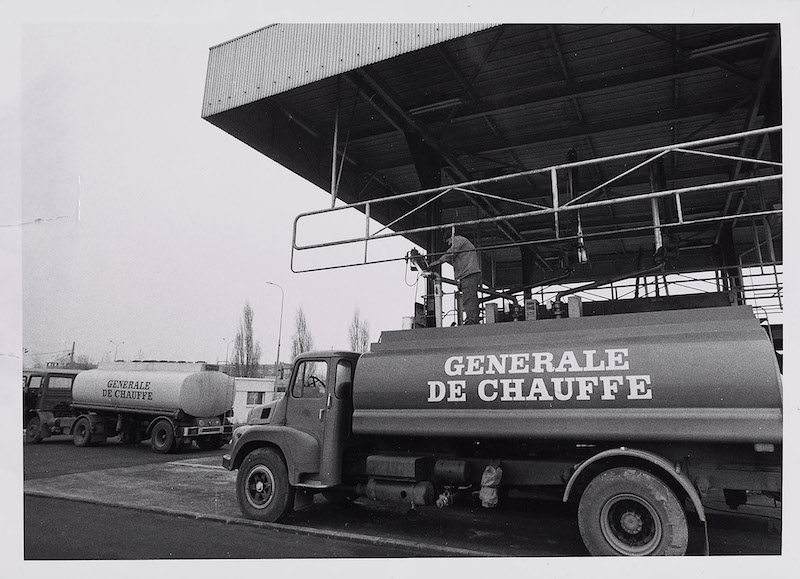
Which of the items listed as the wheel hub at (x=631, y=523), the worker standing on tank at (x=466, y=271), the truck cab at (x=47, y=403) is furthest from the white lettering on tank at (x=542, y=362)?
the truck cab at (x=47, y=403)

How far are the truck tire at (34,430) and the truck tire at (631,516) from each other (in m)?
19.0

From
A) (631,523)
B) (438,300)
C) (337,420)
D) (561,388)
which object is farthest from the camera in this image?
(438,300)

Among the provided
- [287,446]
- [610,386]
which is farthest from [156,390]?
[610,386]

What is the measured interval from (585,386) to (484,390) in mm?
1096

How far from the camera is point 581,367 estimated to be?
573 centimetres

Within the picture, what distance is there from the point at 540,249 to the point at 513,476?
36.6 feet

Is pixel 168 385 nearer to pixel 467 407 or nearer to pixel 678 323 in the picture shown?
pixel 467 407

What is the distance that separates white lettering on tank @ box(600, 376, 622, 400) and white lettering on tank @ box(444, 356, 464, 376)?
61.4 inches

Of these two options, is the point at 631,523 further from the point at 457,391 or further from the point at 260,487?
the point at 260,487

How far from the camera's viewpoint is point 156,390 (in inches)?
650

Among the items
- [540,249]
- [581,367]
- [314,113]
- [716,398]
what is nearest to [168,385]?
[314,113]

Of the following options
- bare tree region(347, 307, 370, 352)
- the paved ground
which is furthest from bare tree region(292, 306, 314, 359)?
the paved ground

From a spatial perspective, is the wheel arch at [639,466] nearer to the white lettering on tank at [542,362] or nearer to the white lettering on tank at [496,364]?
the white lettering on tank at [542,362]

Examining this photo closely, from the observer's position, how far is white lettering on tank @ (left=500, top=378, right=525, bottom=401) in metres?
5.99
